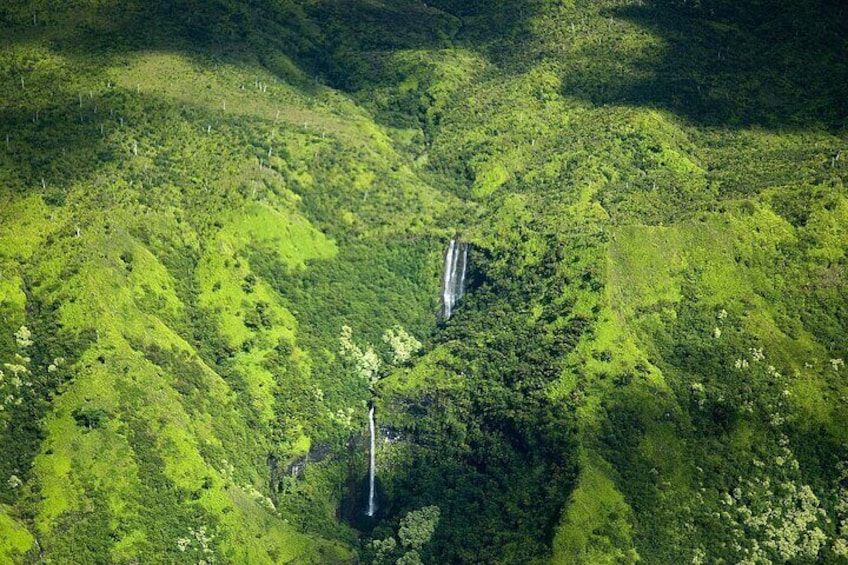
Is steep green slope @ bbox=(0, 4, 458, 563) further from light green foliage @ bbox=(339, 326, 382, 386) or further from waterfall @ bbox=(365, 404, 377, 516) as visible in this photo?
waterfall @ bbox=(365, 404, 377, 516)

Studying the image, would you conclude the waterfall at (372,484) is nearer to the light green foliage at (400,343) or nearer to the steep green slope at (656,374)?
the steep green slope at (656,374)

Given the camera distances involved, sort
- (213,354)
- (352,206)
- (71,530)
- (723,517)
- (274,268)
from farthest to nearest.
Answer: (352,206) < (274,268) < (213,354) < (723,517) < (71,530)

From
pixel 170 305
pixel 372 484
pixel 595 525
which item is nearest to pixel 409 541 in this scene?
pixel 372 484

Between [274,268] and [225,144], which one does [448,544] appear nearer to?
[274,268]

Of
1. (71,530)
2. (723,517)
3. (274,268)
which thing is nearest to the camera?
(71,530)

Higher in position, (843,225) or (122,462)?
(843,225)

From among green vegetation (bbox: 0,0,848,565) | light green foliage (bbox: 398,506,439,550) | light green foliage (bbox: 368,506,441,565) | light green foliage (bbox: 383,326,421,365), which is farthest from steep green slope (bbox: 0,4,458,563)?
light green foliage (bbox: 398,506,439,550)

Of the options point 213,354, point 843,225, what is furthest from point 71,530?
point 843,225

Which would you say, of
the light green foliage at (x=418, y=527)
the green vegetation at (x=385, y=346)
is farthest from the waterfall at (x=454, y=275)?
the light green foliage at (x=418, y=527)
